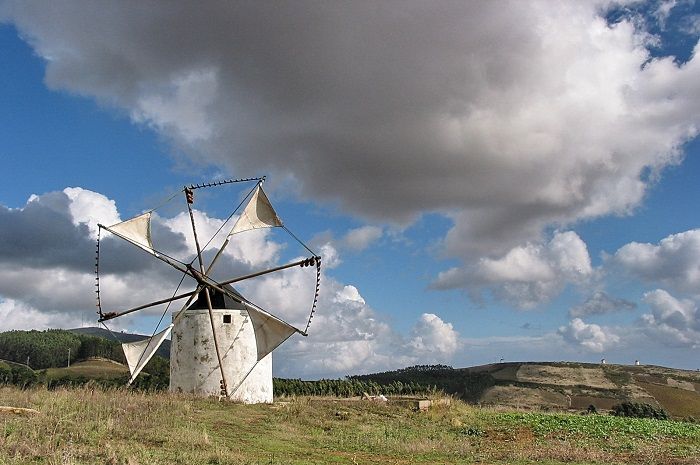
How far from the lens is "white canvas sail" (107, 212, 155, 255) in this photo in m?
31.3

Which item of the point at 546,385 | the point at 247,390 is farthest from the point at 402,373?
the point at 247,390

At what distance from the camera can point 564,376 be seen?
106500 mm

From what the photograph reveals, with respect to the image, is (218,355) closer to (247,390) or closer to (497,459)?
(247,390)

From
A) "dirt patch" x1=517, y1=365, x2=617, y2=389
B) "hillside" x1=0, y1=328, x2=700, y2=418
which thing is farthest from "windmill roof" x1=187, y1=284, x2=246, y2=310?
"dirt patch" x1=517, y1=365, x2=617, y2=389

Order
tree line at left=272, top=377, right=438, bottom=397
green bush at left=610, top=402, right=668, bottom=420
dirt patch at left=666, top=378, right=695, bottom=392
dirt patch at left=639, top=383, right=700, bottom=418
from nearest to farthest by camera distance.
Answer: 1. tree line at left=272, top=377, right=438, bottom=397
2. green bush at left=610, top=402, right=668, bottom=420
3. dirt patch at left=639, top=383, right=700, bottom=418
4. dirt patch at left=666, top=378, right=695, bottom=392

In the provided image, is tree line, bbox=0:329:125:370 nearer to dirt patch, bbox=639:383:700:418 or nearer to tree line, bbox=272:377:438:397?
tree line, bbox=272:377:438:397

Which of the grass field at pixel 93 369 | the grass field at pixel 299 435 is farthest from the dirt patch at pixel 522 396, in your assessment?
the grass field at pixel 299 435

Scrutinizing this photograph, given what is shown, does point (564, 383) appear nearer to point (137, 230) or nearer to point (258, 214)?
point (258, 214)

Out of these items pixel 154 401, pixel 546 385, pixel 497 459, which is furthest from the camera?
pixel 546 385

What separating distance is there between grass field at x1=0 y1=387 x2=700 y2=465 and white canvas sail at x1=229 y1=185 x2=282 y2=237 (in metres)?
9.25

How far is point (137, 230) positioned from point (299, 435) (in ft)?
47.8

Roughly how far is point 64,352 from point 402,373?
68.8m

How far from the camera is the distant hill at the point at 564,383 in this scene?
3282 inches

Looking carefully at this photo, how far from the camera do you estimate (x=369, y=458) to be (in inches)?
727
